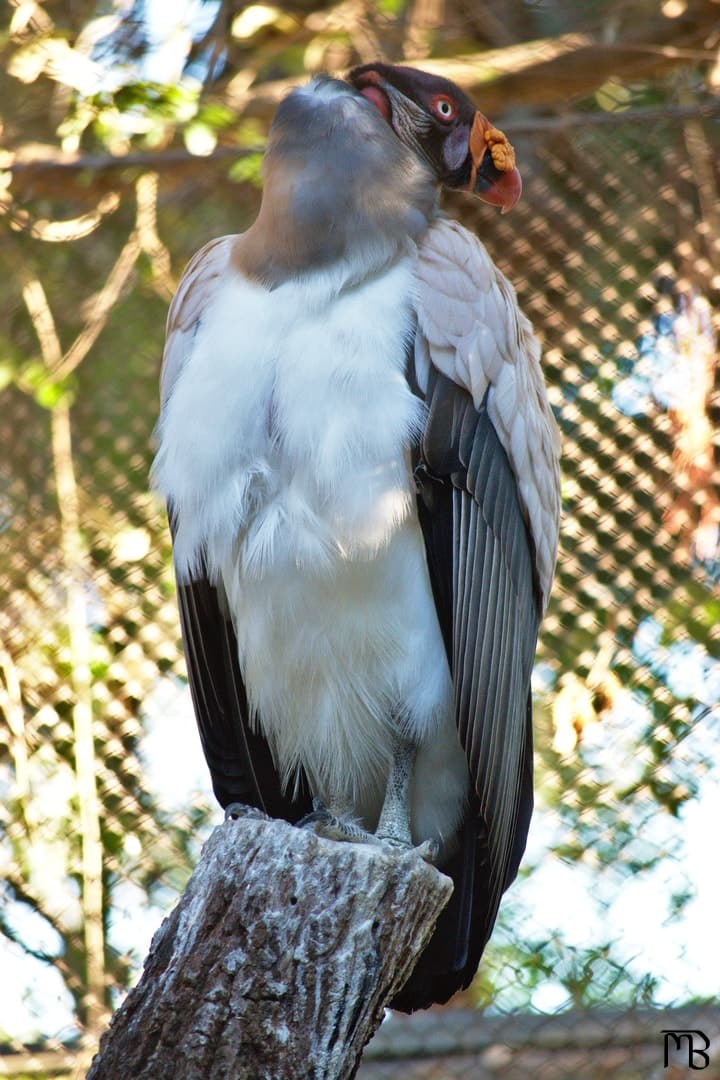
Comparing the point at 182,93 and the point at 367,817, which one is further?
the point at 182,93

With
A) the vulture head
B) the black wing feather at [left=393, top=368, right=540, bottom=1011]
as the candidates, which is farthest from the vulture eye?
the black wing feather at [left=393, top=368, right=540, bottom=1011]

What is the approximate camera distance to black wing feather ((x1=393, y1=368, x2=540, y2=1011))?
7.88ft

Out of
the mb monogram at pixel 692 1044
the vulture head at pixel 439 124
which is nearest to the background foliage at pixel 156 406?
the mb monogram at pixel 692 1044

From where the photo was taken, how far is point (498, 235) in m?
4.32

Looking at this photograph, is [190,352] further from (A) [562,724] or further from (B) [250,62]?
(B) [250,62]

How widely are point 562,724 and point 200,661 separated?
166 cm

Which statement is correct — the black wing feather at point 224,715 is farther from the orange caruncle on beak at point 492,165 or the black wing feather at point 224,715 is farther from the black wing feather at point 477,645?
the orange caruncle on beak at point 492,165

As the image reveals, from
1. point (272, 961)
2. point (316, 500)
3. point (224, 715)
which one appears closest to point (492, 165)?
point (316, 500)

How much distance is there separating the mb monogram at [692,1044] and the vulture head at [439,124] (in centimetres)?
242

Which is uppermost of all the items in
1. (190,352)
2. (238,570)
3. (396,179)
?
(396,179)

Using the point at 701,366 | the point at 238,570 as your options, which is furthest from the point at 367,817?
the point at 701,366

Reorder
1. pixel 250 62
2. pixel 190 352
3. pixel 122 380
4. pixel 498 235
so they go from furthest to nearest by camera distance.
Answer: pixel 250 62
pixel 122 380
pixel 498 235
pixel 190 352

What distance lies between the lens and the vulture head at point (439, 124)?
2.61 metres

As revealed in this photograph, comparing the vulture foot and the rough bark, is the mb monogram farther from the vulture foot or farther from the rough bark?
the rough bark
